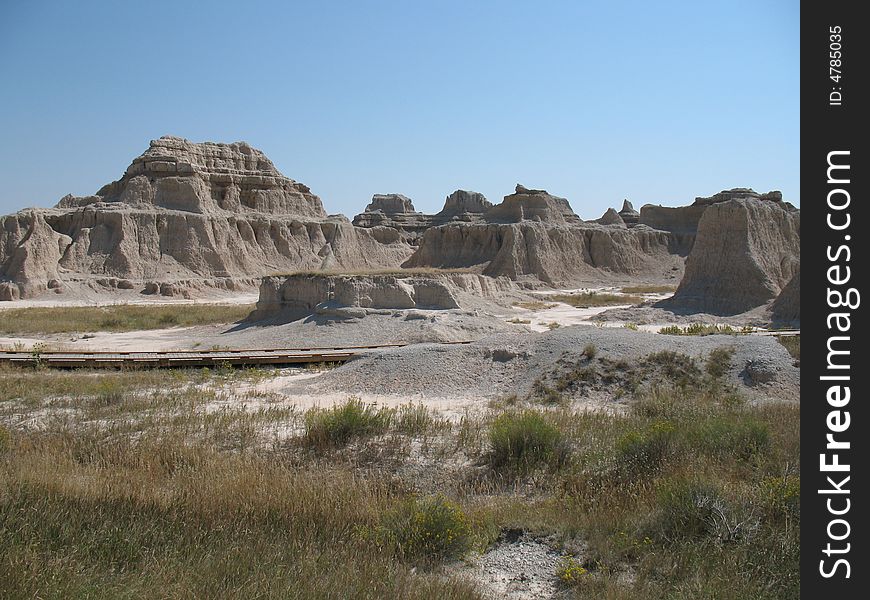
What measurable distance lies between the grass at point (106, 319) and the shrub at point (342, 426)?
19416mm

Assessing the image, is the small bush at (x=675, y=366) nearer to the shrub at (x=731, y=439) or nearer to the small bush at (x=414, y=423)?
the shrub at (x=731, y=439)

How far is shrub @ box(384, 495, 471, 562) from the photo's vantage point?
5188 mm

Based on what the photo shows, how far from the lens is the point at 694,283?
98.1ft

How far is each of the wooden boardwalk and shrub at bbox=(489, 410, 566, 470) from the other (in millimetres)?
8195

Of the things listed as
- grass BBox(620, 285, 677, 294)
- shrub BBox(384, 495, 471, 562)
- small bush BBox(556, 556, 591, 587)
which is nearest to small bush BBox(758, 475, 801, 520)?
small bush BBox(556, 556, 591, 587)

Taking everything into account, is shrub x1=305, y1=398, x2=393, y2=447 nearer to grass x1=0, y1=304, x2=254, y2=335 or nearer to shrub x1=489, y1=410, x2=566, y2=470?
shrub x1=489, y1=410, x2=566, y2=470

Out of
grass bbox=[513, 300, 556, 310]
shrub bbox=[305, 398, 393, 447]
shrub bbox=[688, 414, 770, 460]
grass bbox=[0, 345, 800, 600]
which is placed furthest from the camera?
grass bbox=[513, 300, 556, 310]

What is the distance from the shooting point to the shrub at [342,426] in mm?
8375

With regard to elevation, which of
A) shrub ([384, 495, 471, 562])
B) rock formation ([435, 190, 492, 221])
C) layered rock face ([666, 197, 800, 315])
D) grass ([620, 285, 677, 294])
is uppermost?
rock formation ([435, 190, 492, 221])

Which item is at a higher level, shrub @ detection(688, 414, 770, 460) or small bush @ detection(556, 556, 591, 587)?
shrub @ detection(688, 414, 770, 460)
